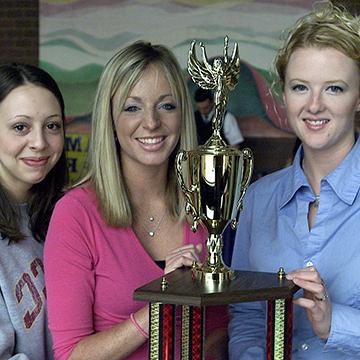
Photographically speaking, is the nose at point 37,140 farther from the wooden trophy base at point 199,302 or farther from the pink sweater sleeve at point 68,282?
the wooden trophy base at point 199,302

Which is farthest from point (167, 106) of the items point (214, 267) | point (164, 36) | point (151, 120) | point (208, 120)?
point (164, 36)

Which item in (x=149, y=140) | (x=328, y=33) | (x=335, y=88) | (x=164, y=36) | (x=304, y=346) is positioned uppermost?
(x=164, y=36)

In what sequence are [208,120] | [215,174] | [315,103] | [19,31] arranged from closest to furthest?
1. [215,174]
2. [315,103]
3. [208,120]
4. [19,31]

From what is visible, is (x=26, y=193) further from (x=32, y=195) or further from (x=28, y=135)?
(x=28, y=135)

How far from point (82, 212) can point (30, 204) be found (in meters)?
0.35

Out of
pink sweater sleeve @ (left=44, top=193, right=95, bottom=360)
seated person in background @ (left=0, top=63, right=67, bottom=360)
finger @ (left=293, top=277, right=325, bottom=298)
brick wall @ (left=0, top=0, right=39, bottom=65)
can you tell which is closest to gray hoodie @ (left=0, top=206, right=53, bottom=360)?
seated person in background @ (left=0, top=63, right=67, bottom=360)

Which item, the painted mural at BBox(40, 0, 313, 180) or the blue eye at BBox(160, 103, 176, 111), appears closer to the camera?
the blue eye at BBox(160, 103, 176, 111)

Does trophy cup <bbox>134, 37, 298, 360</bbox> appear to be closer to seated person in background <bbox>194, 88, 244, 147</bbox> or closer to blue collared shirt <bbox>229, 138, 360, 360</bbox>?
blue collared shirt <bbox>229, 138, 360, 360</bbox>

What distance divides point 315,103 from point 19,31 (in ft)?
22.1

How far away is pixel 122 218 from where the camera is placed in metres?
2.09

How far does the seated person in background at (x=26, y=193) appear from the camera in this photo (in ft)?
6.88

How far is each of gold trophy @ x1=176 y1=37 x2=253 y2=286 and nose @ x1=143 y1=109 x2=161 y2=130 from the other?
27 centimetres

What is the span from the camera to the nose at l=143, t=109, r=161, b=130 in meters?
2.08

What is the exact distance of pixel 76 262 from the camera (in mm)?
1992
